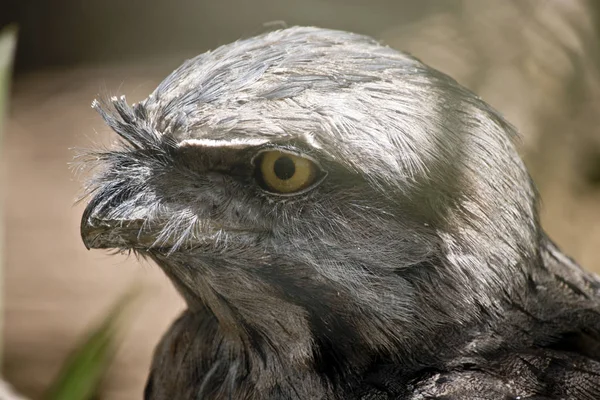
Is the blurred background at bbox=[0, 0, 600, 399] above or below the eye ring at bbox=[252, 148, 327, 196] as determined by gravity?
above

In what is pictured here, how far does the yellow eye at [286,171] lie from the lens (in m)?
2.06

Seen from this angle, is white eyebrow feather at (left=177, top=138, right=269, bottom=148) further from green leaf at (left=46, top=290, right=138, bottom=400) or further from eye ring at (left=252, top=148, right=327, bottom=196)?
green leaf at (left=46, top=290, right=138, bottom=400)

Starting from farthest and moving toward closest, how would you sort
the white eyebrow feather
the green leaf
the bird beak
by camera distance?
the green leaf < the bird beak < the white eyebrow feather

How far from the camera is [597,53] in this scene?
4.11m

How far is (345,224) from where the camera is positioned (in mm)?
2111

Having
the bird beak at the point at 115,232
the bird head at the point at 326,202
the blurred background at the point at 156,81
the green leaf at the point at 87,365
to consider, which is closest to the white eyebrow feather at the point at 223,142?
the bird head at the point at 326,202

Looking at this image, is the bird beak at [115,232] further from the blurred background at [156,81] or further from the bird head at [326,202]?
the blurred background at [156,81]

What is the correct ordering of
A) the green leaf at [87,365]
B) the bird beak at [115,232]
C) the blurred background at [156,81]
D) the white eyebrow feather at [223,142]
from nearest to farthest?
1. the white eyebrow feather at [223,142]
2. the bird beak at [115,232]
3. the green leaf at [87,365]
4. the blurred background at [156,81]

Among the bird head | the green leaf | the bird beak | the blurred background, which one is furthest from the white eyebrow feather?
the green leaf

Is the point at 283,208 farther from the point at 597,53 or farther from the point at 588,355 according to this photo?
the point at 597,53

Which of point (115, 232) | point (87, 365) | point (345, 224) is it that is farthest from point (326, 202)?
point (87, 365)

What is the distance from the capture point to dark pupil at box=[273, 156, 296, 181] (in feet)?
6.76

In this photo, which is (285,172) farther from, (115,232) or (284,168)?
(115,232)

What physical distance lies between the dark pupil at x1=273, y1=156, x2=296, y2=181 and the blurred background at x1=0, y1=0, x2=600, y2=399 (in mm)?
816
